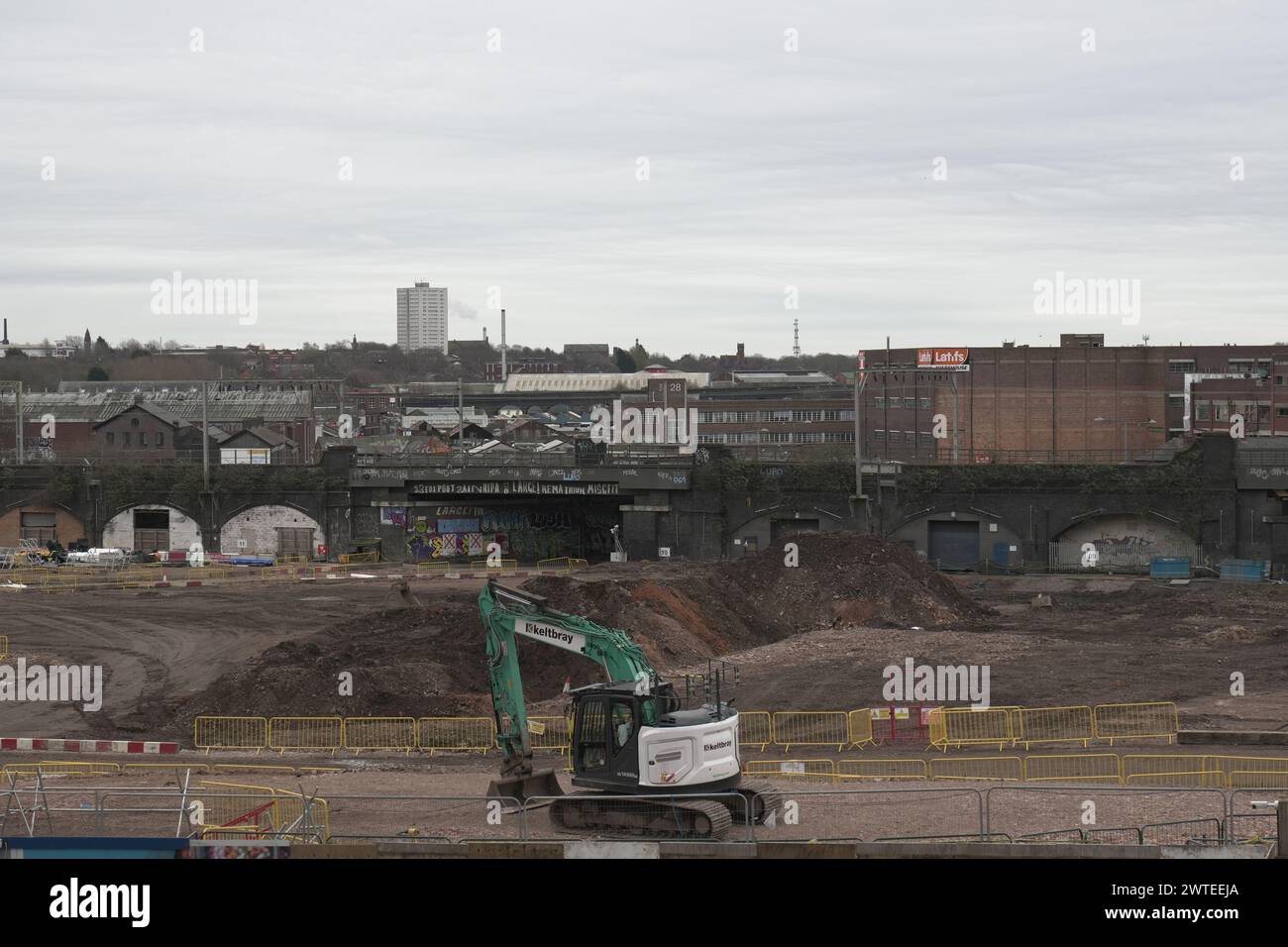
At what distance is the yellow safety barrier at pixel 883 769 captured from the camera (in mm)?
30469

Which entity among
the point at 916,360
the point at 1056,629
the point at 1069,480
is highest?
the point at 916,360

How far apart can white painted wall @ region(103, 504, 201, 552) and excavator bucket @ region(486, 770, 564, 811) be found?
56.2 m

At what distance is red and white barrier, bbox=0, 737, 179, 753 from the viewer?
115 ft

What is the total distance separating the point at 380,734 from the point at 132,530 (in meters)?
47.0

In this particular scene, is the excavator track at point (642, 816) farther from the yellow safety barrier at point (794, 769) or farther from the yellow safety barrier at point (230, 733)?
the yellow safety barrier at point (230, 733)

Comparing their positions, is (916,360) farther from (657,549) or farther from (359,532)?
(359,532)

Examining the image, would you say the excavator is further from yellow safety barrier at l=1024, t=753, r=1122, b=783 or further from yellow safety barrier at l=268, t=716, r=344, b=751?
yellow safety barrier at l=268, t=716, r=344, b=751

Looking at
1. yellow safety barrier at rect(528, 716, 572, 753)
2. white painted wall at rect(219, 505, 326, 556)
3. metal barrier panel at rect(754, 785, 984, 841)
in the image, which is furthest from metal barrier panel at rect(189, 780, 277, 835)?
white painted wall at rect(219, 505, 326, 556)

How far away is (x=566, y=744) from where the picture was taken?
3384cm

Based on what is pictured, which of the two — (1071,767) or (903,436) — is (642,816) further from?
(903,436)

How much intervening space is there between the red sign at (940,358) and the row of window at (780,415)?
2301 centimetres
